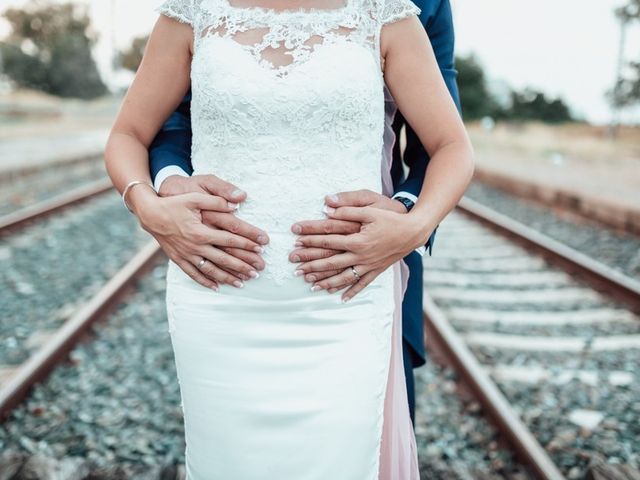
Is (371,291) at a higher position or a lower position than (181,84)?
lower

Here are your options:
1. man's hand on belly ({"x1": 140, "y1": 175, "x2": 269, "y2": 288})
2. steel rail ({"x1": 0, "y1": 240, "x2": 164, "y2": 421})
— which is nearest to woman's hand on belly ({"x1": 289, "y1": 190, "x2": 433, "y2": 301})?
man's hand on belly ({"x1": 140, "y1": 175, "x2": 269, "y2": 288})

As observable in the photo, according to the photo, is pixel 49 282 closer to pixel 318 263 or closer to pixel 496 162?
pixel 318 263

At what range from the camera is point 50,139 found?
894 inches

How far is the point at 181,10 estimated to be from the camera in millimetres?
1631

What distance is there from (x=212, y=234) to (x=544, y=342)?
12.7 feet

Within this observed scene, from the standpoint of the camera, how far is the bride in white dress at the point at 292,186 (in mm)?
1548

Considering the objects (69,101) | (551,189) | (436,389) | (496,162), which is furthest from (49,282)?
(69,101)

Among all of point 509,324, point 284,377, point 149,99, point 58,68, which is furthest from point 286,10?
point 58,68

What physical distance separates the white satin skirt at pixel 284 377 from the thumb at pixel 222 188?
21cm

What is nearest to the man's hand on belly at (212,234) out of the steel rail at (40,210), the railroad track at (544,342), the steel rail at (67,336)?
the railroad track at (544,342)

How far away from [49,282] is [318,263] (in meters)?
5.18

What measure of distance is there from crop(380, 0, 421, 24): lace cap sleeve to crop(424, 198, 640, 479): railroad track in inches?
89.5

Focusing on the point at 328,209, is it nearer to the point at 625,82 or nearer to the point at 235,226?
the point at 235,226

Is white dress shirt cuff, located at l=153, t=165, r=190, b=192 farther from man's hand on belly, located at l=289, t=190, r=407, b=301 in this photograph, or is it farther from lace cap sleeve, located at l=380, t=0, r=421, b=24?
lace cap sleeve, located at l=380, t=0, r=421, b=24
